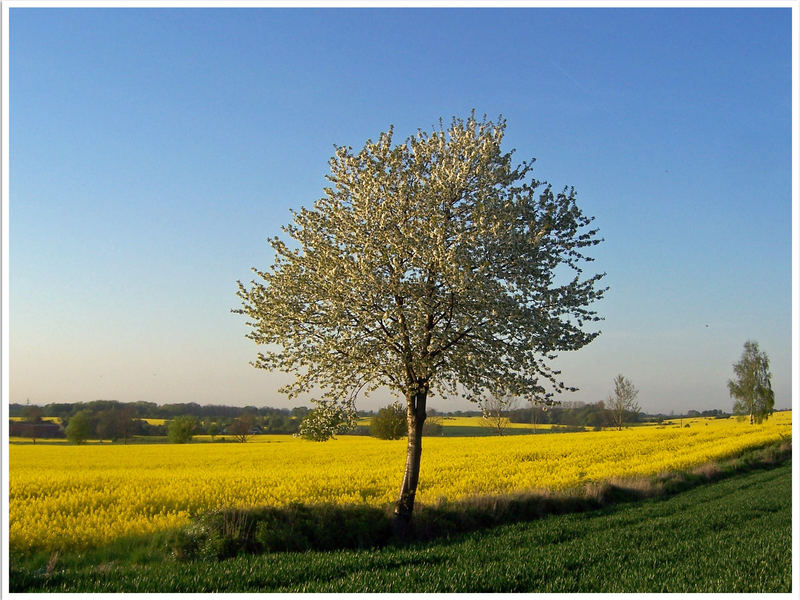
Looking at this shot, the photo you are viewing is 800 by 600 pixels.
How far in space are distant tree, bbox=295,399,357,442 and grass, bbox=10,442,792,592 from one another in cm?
322

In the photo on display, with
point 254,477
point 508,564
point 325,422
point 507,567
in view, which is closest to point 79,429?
point 254,477

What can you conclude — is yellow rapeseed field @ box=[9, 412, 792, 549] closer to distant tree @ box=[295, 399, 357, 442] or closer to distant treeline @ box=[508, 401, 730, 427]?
distant tree @ box=[295, 399, 357, 442]

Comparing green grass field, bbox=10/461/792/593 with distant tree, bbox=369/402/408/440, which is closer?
green grass field, bbox=10/461/792/593

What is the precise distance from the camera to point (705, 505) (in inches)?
832

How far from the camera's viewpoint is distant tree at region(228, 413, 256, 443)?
240 ft

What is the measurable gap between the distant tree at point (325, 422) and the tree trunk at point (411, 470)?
1.57m

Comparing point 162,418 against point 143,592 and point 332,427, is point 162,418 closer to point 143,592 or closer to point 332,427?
point 332,427

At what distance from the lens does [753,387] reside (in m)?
86.1

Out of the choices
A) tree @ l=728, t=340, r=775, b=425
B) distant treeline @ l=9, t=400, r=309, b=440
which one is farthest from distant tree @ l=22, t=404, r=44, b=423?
tree @ l=728, t=340, r=775, b=425

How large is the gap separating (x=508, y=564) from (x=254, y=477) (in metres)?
18.0

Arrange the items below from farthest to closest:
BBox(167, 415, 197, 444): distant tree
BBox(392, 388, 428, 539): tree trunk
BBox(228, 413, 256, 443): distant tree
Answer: BBox(228, 413, 256, 443): distant tree
BBox(167, 415, 197, 444): distant tree
BBox(392, 388, 428, 539): tree trunk

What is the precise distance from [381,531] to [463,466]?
16843 mm

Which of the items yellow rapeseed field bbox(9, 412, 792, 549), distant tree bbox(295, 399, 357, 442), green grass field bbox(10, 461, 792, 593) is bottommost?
yellow rapeseed field bbox(9, 412, 792, 549)

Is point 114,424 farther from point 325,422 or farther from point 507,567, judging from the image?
point 507,567
